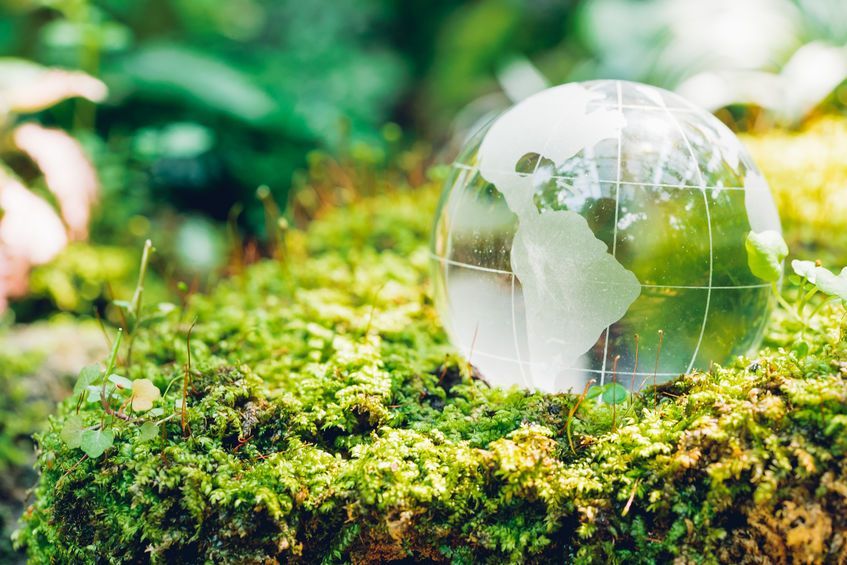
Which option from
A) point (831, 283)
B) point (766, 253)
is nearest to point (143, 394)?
point (766, 253)

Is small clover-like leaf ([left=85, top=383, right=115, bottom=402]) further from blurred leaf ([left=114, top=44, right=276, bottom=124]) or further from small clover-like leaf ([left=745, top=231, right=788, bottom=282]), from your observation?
blurred leaf ([left=114, top=44, right=276, bottom=124])

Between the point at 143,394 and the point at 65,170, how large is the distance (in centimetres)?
328

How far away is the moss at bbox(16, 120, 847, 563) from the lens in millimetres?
1743

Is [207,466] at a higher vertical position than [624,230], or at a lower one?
lower

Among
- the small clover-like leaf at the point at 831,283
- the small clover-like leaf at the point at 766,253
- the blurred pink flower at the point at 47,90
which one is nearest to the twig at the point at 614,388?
the small clover-like leaf at the point at 766,253

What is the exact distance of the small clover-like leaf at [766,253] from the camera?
6.75 feet

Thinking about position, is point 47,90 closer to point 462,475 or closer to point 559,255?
point 559,255

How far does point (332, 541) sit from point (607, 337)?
1.01m

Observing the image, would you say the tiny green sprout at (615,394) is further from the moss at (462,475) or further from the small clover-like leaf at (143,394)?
the small clover-like leaf at (143,394)

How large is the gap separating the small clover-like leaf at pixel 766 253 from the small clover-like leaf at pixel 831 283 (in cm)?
11

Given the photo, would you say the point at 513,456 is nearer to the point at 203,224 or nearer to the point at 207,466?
the point at 207,466

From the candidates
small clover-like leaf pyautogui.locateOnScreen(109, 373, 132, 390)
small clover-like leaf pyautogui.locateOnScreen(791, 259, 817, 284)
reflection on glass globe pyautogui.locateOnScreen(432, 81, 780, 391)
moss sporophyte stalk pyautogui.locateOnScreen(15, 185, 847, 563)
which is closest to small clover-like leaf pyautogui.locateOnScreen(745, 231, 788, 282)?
small clover-like leaf pyautogui.locateOnScreen(791, 259, 817, 284)

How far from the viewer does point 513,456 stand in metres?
1.86

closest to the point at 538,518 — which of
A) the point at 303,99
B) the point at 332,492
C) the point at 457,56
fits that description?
the point at 332,492
